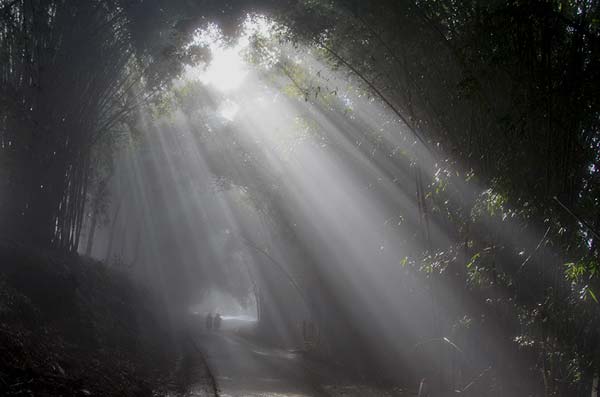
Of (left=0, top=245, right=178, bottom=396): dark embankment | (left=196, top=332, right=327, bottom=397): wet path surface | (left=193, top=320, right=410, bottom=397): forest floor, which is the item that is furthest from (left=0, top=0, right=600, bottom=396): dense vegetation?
(left=196, top=332, right=327, bottom=397): wet path surface

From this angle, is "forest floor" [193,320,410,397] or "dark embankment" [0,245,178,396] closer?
"dark embankment" [0,245,178,396]

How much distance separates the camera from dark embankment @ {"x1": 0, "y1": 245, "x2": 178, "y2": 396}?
3.53m

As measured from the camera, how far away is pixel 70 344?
5.86m

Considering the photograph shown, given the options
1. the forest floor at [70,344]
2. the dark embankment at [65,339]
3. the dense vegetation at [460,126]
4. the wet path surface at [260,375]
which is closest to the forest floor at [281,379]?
the wet path surface at [260,375]

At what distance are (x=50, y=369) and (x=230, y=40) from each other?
406 centimetres

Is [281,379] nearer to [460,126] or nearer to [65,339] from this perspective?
[65,339]

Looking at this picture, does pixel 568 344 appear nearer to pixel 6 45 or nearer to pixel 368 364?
pixel 368 364

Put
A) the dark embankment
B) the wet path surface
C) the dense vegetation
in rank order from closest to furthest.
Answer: the dense vegetation < the dark embankment < the wet path surface

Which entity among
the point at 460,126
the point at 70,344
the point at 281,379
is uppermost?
the point at 460,126

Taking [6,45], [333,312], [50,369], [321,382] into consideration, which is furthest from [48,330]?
[333,312]

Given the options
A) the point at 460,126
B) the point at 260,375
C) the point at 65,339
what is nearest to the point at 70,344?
the point at 65,339

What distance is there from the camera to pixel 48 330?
574 centimetres

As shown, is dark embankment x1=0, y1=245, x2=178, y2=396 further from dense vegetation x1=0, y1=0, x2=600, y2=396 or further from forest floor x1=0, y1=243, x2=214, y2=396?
dense vegetation x1=0, y1=0, x2=600, y2=396

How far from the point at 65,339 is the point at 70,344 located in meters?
0.21
